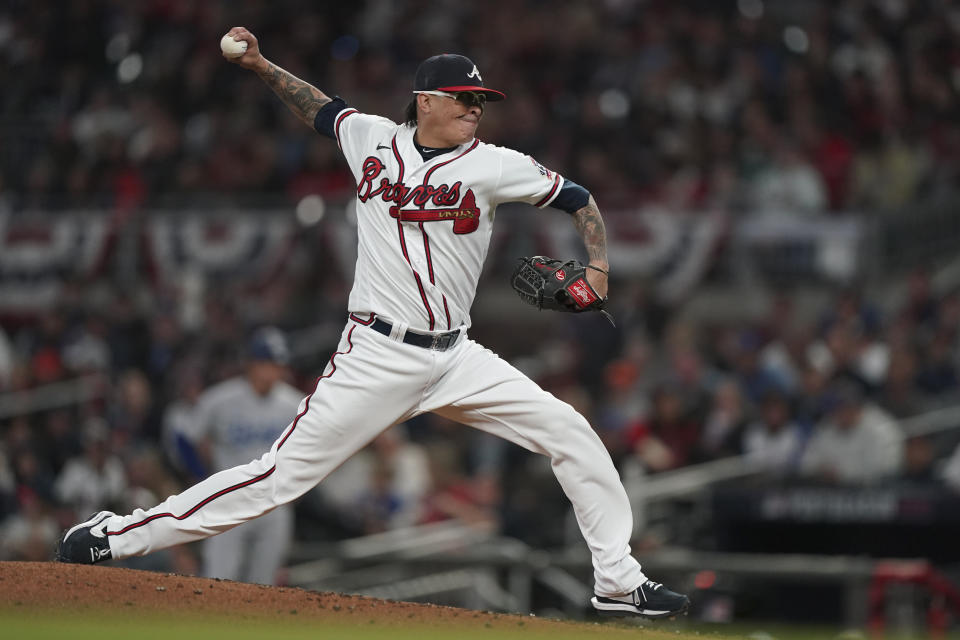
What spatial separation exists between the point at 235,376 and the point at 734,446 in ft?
14.6

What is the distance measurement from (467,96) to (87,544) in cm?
226

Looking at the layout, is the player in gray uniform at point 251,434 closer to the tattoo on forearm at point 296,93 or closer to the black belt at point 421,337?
the tattoo on forearm at point 296,93

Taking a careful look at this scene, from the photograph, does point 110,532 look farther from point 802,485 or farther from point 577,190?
point 802,485

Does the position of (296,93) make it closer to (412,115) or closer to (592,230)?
(412,115)

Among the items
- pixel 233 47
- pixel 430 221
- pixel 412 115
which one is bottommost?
pixel 430 221

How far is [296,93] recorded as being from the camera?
5863mm

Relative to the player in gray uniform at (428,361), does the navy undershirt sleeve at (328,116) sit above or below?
above

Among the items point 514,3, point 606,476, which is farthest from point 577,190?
point 514,3

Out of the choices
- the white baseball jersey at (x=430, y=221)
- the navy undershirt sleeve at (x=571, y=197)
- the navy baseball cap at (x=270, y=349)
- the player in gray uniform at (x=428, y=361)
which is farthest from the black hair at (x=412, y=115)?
the navy baseball cap at (x=270, y=349)

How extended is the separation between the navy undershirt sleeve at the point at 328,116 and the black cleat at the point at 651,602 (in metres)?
2.15

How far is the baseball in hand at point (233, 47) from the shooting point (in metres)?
5.70

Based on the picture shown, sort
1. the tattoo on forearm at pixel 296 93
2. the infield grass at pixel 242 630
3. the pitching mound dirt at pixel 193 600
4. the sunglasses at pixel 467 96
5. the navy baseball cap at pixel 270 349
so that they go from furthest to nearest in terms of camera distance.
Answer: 1. the navy baseball cap at pixel 270 349
2. the tattoo on forearm at pixel 296 93
3. the sunglasses at pixel 467 96
4. the pitching mound dirt at pixel 193 600
5. the infield grass at pixel 242 630


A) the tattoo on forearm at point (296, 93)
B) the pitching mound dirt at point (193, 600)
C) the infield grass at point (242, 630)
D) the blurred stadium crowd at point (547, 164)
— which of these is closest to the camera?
the infield grass at point (242, 630)

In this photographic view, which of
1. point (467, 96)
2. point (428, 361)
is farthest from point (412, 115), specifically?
point (428, 361)
